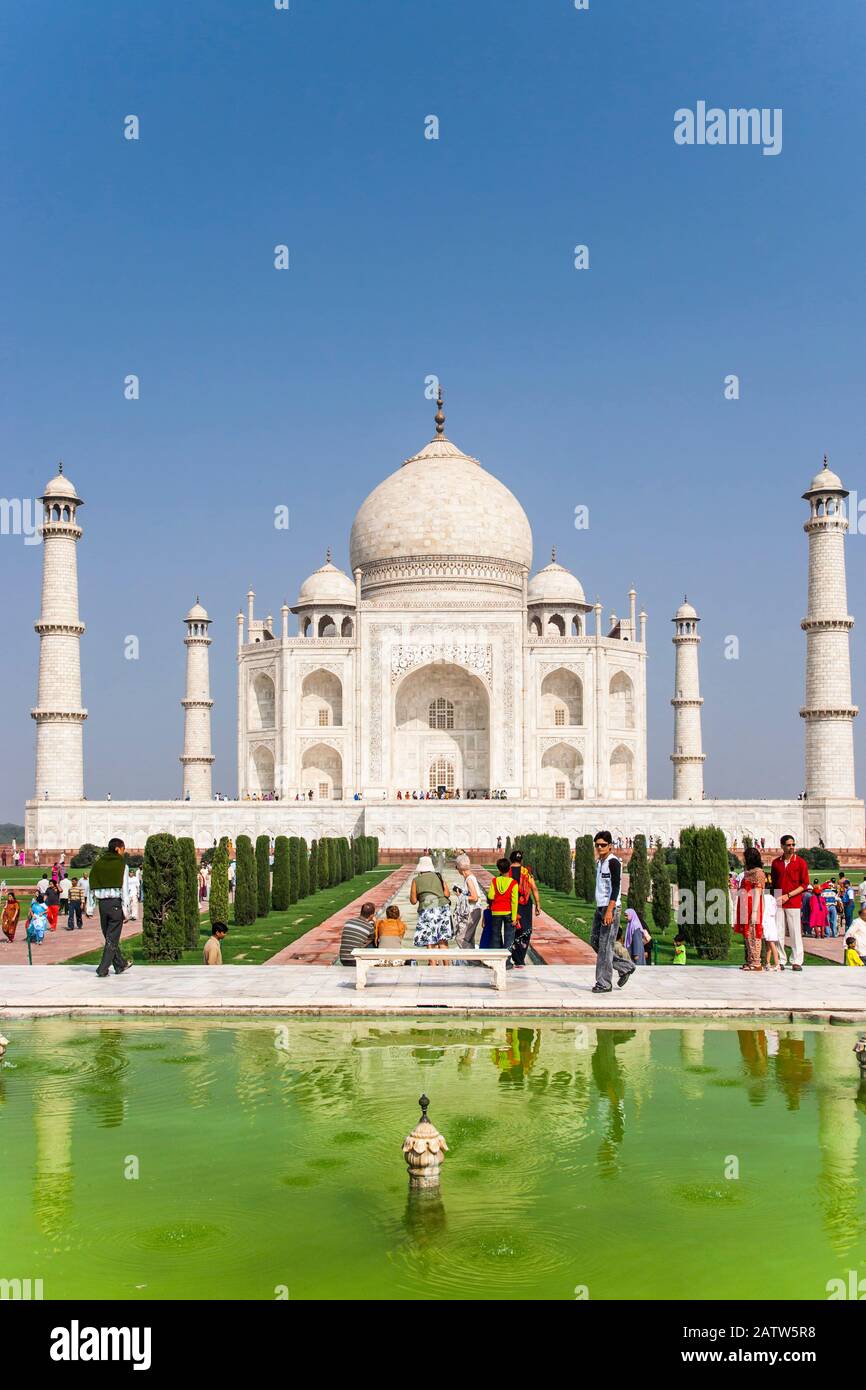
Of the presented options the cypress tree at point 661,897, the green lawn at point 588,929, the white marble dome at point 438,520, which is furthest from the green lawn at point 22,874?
the white marble dome at point 438,520

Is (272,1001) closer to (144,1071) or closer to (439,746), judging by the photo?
(144,1071)

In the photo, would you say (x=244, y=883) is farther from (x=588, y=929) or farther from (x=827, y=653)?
(x=827, y=653)

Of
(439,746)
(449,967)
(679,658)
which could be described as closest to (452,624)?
(439,746)

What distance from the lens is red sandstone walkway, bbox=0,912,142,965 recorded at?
1042 centimetres

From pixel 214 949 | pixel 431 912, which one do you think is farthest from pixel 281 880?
pixel 431 912

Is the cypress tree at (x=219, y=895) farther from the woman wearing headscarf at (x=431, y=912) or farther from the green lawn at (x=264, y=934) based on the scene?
the woman wearing headscarf at (x=431, y=912)

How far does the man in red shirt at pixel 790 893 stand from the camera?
9.13 meters

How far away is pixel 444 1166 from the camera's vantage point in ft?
14.5

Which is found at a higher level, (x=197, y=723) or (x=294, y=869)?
(x=197, y=723)

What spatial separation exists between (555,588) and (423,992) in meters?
31.9

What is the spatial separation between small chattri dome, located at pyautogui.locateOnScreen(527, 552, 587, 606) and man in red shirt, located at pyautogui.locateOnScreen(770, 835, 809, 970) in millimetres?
30001

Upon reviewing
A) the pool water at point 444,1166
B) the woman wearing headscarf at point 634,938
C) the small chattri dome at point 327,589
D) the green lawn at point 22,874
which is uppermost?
the small chattri dome at point 327,589

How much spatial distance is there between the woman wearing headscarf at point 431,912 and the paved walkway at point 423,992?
0.31m
